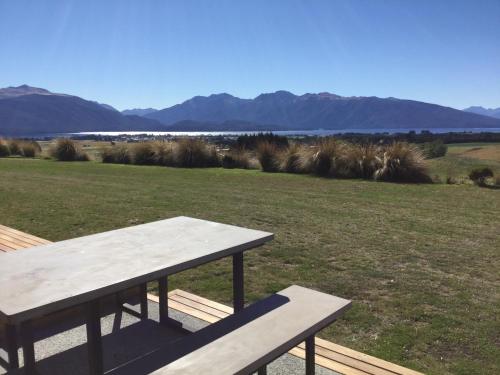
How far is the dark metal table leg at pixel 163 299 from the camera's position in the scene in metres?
3.41

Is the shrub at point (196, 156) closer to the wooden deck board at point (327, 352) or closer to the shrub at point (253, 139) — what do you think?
the shrub at point (253, 139)

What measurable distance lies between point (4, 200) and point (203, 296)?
23.6 ft

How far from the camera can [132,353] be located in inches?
120

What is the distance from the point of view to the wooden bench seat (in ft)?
6.88

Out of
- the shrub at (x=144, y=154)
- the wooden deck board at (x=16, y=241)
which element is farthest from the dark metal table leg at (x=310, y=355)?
the shrub at (x=144, y=154)

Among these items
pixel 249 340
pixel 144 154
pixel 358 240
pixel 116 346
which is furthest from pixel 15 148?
pixel 249 340

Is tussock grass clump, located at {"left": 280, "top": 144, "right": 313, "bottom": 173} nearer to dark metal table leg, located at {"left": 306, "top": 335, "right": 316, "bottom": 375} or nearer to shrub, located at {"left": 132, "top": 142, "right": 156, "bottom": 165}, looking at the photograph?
shrub, located at {"left": 132, "top": 142, "right": 156, "bottom": 165}

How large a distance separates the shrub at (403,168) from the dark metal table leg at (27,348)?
1104cm

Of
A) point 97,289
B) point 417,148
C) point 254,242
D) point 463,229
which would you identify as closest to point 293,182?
point 417,148

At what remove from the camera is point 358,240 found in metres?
6.01

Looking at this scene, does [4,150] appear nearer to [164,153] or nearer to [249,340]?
[164,153]

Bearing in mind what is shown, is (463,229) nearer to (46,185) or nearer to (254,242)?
(254,242)

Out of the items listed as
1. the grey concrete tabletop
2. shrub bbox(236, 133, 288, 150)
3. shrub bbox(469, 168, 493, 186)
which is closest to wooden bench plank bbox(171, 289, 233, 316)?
the grey concrete tabletop

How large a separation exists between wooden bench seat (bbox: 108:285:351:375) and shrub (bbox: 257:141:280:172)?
40.6 feet
